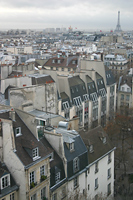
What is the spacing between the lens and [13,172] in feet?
76.9

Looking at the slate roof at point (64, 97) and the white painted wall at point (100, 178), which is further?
the slate roof at point (64, 97)

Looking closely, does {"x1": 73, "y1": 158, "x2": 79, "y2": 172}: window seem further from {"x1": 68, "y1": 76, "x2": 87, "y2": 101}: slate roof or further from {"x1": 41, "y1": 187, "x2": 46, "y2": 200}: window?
{"x1": 68, "y1": 76, "x2": 87, "y2": 101}: slate roof

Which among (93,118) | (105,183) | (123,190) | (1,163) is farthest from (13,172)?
(93,118)

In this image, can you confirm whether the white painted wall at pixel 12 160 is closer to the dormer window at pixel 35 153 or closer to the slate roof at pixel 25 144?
the slate roof at pixel 25 144

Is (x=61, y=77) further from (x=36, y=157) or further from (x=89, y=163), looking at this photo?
(x=36, y=157)

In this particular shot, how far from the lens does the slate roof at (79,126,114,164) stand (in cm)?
3134

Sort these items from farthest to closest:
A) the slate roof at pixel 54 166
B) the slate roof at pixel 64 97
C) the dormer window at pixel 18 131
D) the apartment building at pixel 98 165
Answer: the slate roof at pixel 64 97
the apartment building at pixel 98 165
the slate roof at pixel 54 166
the dormer window at pixel 18 131

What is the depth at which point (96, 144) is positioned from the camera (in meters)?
32.8

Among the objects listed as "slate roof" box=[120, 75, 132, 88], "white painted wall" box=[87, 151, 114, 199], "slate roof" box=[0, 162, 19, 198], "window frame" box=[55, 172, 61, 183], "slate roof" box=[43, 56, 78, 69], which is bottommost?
"white painted wall" box=[87, 151, 114, 199]

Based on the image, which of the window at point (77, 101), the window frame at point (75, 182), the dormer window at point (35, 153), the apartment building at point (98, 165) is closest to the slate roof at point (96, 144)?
the apartment building at point (98, 165)

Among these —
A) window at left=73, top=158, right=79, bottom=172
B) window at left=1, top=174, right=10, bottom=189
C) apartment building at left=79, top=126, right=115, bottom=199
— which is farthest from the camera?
apartment building at left=79, top=126, right=115, bottom=199

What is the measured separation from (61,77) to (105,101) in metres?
15.9

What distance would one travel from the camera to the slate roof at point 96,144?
103 ft


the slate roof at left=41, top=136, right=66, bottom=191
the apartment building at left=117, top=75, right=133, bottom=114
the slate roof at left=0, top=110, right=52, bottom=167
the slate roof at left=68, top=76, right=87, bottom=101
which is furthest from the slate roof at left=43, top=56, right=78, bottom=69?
the slate roof at left=0, top=110, right=52, bottom=167
